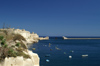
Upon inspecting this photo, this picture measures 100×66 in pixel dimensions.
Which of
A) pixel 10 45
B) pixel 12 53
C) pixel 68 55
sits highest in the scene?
pixel 10 45

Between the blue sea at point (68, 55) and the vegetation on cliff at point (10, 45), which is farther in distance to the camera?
the blue sea at point (68, 55)

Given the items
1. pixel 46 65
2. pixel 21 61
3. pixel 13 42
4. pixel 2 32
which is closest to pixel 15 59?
pixel 21 61

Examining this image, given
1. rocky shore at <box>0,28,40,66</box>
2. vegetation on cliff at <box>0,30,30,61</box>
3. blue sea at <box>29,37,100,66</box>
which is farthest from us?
blue sea at <box>29,37,100,66</box>

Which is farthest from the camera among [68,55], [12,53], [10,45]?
[68,55]

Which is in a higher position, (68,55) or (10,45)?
(10,45)

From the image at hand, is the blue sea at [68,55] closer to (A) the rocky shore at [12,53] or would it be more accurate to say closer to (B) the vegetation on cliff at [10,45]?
(B) the vegetation on cliff at [10,45]

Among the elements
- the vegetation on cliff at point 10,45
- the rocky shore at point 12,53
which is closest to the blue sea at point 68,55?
the vegetation on cliff at point 10,45

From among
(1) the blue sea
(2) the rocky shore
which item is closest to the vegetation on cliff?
(2) the rocky shore

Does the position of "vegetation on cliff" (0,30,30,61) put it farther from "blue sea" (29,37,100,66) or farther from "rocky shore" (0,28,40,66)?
"blue sea" (29,37,100,66)

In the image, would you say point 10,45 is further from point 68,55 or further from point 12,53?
point 68,55

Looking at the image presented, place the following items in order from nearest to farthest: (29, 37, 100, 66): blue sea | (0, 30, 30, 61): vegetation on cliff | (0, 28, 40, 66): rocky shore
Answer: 1. (0, 28, 40, 66): rocky shore
2. (0, 30, 30, 61): vegetation on cliff
3. (29, 37, 100, 66): blue sea

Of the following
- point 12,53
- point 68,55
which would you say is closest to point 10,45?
point 12,53

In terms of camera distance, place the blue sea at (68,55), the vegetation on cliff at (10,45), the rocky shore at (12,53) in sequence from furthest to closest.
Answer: the blue sea at (68,55), the vegetation on cliff at (10,45), the rocky shore at (12,53)

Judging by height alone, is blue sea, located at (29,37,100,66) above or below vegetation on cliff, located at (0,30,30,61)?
below
